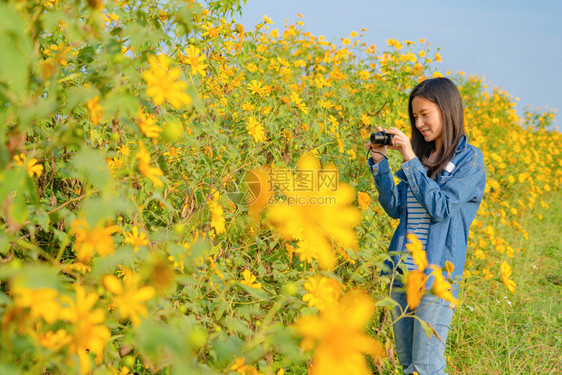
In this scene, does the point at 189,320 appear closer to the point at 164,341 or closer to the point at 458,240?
the point at 164,341

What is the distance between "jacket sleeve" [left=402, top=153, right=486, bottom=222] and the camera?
1.49 meters

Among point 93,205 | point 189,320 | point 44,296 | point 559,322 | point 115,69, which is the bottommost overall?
point 559,322

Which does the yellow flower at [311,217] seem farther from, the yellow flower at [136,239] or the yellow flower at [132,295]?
the yellow flower at [132,295]

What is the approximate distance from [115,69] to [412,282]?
0.60 m

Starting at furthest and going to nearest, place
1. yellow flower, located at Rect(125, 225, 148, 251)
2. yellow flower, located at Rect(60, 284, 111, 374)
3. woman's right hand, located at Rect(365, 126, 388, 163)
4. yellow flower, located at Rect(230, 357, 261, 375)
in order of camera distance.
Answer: woman's right hand, located at Rect(365, 126, 388, 163) → yellow flower, located at Rect(125, 225, 148, 251) → yellow flower, located at Rect(230, 357, 261, 375) → yellow flower, located at Rect(60, 284, 111, 374)

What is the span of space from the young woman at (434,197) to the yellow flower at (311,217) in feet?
0.81

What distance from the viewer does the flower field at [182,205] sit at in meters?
0.54

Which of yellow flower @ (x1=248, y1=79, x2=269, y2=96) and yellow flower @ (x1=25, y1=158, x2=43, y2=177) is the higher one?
yellow flower @ (x1=248, y1=79, x2=269, y2=96)

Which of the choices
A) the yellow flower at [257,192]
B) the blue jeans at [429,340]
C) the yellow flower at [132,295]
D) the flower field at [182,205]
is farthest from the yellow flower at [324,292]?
the blue jeans at [429,340]

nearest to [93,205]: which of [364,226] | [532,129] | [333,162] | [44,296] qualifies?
[44,296]

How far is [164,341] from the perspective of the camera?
405mm

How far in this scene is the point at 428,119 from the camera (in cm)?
166

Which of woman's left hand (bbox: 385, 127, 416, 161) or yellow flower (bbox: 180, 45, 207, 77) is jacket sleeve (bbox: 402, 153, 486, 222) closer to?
woman's left hand (bbox: 385, 127, 416, 161)

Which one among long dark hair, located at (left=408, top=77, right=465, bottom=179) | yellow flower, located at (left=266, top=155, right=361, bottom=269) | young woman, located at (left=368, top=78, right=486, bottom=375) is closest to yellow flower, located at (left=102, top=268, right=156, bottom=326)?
yellow flower, located at (left=266, top=155, right=361, bottom=269)
